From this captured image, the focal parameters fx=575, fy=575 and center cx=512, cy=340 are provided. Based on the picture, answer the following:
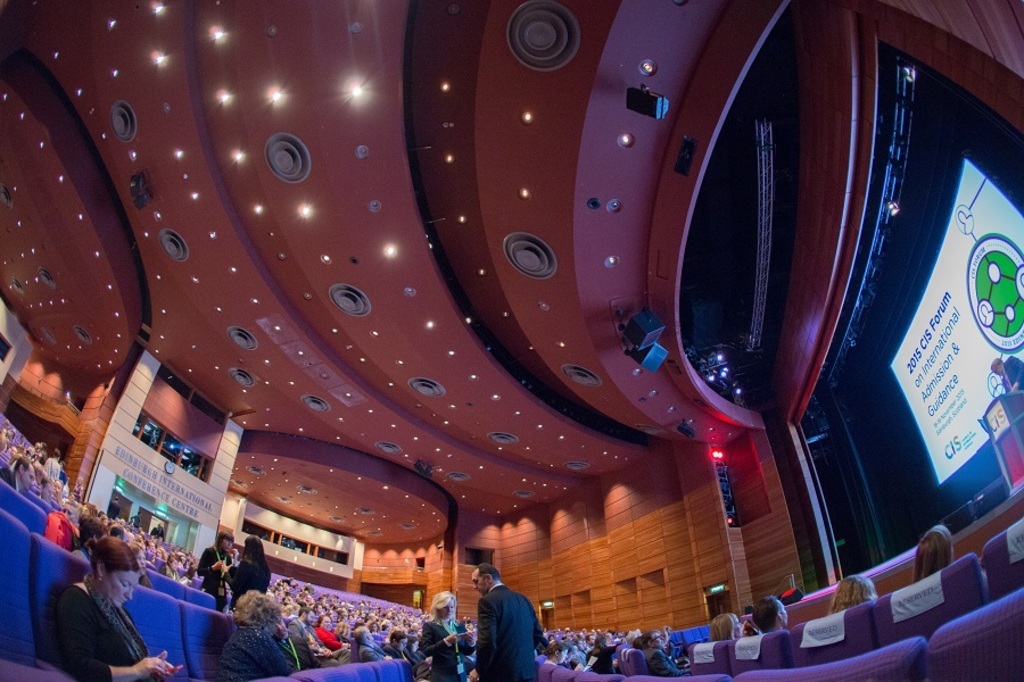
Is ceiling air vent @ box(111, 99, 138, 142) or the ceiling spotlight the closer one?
the ceiling spotlight

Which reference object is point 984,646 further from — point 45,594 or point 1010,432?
point 1010,432

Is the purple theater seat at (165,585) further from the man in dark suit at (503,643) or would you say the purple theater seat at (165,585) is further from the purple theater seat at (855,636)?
the purple theater seat at (855,636)

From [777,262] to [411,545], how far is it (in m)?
18.3

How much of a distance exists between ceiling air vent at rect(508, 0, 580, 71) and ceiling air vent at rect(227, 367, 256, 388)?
969 cm

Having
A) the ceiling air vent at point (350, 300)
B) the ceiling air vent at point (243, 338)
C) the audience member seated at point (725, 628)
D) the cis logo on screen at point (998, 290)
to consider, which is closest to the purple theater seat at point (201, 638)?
the audience member seated at point (725, 628)

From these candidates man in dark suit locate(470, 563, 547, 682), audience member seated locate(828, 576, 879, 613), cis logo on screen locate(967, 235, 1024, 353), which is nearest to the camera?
audience member seated locate(828, 576, 879, 613)

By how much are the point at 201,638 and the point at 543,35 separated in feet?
18.1

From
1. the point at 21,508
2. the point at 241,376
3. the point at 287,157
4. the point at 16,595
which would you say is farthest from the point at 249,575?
the point at 241,376

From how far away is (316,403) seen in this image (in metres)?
13.2

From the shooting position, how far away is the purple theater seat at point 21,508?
2555 millimetres

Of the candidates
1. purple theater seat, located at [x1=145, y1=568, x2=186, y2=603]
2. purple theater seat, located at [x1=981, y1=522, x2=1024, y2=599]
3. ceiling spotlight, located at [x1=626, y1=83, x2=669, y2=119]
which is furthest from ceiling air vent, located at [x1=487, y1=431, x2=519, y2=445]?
purple theater seat, located at [x1=981, y1=522, x2=1024, y2=599]

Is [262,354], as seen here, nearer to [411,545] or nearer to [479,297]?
[479,297]

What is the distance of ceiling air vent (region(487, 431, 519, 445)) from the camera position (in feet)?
46.7

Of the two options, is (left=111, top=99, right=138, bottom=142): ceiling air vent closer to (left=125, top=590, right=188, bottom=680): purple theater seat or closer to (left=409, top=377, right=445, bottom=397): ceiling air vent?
(left=409, top=377, right=445, bottom=397): ceiling air vent
